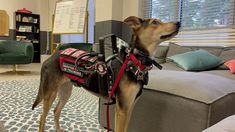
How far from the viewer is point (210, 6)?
341cm

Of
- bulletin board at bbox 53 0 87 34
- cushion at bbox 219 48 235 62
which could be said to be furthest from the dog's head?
bulletin board at bbox 53 0 87 34

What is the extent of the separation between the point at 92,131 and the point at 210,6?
2743 millimetres

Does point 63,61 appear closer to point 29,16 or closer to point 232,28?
point 232,28

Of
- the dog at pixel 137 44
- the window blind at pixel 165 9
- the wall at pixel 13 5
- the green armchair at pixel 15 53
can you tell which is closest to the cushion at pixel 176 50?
the window blind at pixel 165 9

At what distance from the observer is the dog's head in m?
1.24

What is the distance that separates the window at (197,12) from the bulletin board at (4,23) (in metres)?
4.88

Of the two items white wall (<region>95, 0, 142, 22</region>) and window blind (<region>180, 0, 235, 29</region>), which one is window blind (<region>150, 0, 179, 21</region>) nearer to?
window blind (<region>180, 0, 235, 29</region>)

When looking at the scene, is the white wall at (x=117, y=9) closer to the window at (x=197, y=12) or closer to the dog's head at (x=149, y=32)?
the window at (x=197, y=12)

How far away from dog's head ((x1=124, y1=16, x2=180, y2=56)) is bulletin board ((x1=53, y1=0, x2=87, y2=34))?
13.2 feet

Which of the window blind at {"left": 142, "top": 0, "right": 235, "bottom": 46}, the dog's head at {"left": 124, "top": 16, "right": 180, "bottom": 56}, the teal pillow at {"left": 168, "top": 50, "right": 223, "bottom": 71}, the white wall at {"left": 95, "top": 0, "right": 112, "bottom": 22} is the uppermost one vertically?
the white wall at {"left": 95, "top": 0, "right": 112, "bottom": 22}

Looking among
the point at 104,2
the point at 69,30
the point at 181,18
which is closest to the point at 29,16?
the point at 69,30

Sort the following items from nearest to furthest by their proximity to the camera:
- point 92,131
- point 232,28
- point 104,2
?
point 92,131
point 232,28
point 104,2

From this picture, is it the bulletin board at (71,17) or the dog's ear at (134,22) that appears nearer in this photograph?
the dog's ear at (134,22)

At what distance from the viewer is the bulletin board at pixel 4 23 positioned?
6781 millimetres
